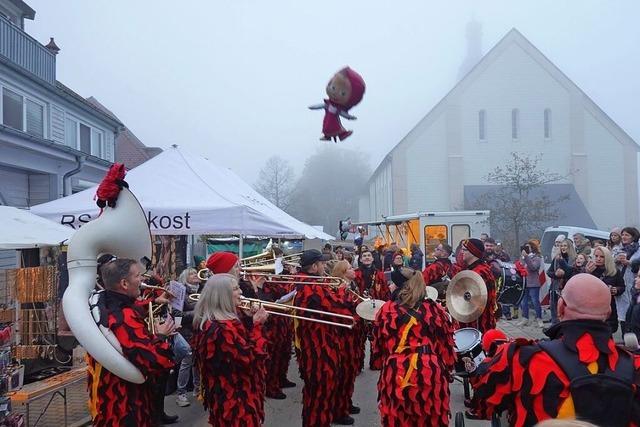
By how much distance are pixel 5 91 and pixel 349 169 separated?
4970 cm

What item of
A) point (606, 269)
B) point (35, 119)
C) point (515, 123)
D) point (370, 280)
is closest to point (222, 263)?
point (370, 280)

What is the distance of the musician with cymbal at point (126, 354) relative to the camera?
146 inches

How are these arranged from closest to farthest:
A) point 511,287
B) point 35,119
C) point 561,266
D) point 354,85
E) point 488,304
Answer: point 354,85 < point 488,304 < point 561,266 < point 511,287 < point 35,119

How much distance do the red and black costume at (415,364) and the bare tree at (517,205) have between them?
21810 millimetres

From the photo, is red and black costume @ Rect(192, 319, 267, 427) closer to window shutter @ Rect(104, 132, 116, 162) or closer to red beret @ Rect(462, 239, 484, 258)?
red beret @ Rect(462, 239, 484, 258)

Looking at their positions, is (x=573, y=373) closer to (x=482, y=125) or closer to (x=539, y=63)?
(x=482, y=125)

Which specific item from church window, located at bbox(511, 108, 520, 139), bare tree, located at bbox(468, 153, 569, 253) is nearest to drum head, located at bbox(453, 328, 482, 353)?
bare tree, located at bbox(468, 153, 569, 253)

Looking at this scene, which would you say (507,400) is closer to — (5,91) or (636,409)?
(636,409)

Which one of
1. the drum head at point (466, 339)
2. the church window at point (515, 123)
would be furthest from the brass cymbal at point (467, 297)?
the church window at point (515, 123)

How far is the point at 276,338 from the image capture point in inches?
282

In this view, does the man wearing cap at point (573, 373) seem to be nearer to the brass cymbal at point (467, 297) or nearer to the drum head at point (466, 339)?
the drum head at point (466, 339)

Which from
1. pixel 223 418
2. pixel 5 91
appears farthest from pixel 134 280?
pixel 5 91

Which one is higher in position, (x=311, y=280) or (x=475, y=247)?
Result: (x=475, y=247)

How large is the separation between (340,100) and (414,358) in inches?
89.2
